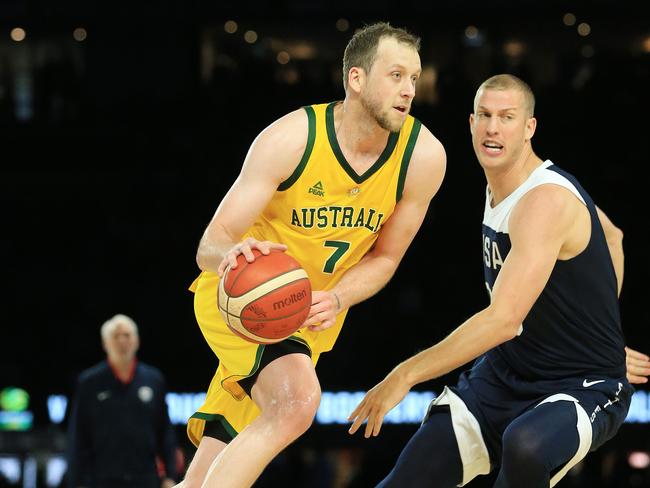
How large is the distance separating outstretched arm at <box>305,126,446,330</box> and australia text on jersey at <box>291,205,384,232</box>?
160 mm

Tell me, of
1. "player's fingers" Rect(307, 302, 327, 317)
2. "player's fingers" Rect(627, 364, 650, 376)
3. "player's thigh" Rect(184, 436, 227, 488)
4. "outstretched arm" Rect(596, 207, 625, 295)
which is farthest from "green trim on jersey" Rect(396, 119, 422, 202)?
"player's thigh" Rect(184, 436, 227, 488)

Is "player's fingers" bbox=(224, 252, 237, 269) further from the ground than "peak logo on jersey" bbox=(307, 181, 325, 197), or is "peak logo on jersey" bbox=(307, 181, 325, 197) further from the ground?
"peak logo on jersey" bbox=(307, 181, 325, 197)

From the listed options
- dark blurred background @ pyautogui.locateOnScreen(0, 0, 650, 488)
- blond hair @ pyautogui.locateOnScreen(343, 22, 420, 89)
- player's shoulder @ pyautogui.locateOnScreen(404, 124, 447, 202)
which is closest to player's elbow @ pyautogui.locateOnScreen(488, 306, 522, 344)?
player's shoulder @ pyautogui.locateOnScreen(404, 124, 447, 202)

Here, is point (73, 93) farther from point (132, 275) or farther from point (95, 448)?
point (95, 448)

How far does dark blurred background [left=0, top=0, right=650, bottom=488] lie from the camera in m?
11.6

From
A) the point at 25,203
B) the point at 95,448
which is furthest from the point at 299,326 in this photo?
the point at 25,203

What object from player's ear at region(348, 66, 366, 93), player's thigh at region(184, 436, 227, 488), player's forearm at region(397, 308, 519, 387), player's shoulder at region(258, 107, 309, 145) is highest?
player's ear at region(348, 66, 366, 93)

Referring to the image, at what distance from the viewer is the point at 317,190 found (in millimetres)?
4293

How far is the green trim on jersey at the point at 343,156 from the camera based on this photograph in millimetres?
4293

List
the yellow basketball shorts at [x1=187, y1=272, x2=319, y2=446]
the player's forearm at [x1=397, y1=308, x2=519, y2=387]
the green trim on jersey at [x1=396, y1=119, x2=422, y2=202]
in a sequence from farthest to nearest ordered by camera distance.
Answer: the green trim on jersey at [x1=396, y1=119, x2=422, y2=202] < the yellow basketball shorts at [x1=187, y1=272, x2=319, y2=446] < the player's forearm at [x1=397, y1=308, x2=519, y2=387]

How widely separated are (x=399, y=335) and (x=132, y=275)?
307 centimetres

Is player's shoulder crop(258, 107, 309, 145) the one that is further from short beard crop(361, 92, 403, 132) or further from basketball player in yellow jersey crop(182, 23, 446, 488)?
short beard crop(361, 92, 403, 132)

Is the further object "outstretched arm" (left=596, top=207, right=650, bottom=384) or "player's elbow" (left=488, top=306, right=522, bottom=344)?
"outstretched arm" (left=596, top=207, right=650, bottom=384)

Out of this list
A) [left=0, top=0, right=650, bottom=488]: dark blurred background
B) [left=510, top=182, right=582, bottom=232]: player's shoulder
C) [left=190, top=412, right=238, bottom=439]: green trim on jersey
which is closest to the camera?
[left=510, top=182, right=582, bottom=232]: player's shoulder
